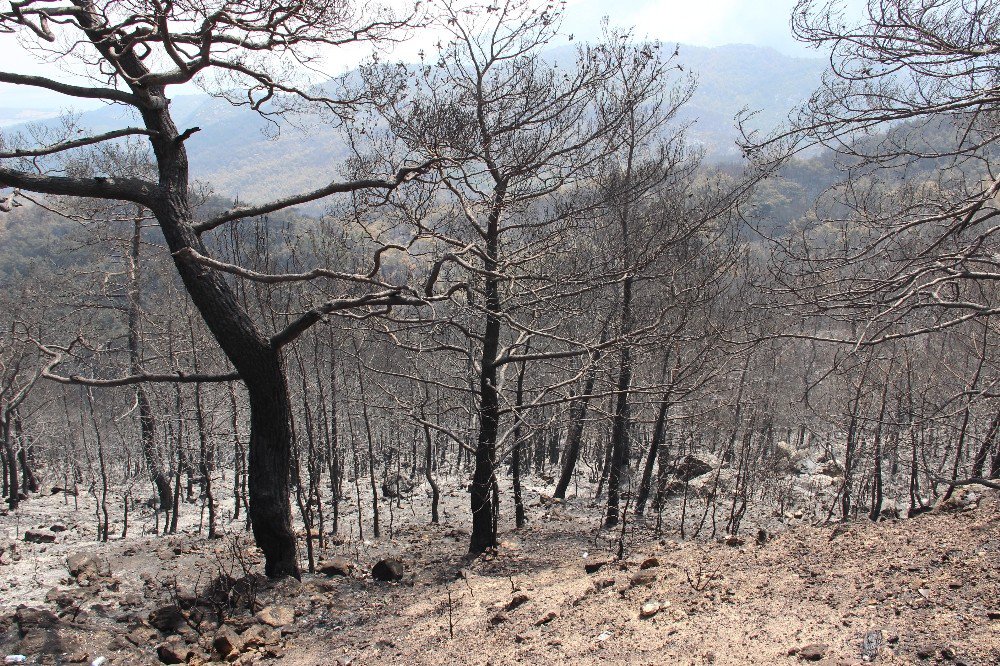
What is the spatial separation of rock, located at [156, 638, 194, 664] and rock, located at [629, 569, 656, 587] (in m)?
3.35

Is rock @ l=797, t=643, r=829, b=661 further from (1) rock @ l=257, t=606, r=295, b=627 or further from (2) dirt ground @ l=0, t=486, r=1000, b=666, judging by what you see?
(1) rock @ l=257, t=606, r=295, b=627

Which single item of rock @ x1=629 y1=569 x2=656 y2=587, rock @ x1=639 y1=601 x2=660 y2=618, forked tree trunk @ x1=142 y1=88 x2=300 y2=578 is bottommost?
rock @ x1=629 y1=569 x2=656 y2=587

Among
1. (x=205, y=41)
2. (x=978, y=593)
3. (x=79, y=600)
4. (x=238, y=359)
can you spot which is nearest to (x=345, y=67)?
(x=205, y=41)

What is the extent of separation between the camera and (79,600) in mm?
5477

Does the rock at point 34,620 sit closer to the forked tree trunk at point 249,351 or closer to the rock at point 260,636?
the rock at point 260,636

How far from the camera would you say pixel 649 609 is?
14.4ft

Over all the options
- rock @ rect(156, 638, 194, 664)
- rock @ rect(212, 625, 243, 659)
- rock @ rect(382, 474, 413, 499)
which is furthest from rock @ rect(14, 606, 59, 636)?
rock @ rect(382, 474, 413, 499)

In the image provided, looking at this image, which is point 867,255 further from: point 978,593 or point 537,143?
point 537,143

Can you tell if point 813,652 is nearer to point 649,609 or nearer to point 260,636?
point 649,609

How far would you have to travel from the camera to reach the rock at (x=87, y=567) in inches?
251

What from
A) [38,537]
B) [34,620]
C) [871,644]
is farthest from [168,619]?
[38,537]

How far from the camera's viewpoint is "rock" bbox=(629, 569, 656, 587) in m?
5.07

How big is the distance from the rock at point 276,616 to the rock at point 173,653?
2.25 feet

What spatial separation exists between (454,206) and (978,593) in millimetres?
6261
